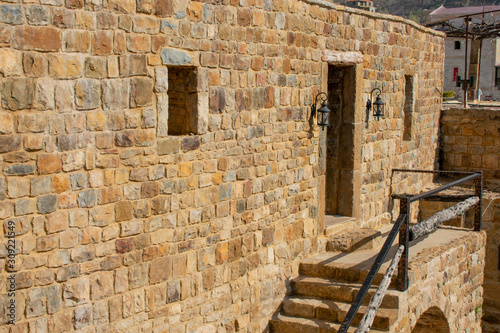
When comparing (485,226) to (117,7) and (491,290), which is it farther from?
(117,7)

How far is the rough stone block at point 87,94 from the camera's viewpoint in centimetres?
493

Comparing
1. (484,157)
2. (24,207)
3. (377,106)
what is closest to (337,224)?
(377,106)

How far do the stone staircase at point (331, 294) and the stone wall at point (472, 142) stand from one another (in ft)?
18.4

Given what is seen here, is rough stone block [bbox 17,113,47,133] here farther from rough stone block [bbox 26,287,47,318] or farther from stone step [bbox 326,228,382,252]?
stone step [bbox 326,228,382,252]

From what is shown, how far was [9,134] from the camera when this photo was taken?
4535 mm

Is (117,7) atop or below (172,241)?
atop

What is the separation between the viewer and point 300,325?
6953 millimetres

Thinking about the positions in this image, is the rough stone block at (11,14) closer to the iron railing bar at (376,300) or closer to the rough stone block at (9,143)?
the rough stone block at (9,143)

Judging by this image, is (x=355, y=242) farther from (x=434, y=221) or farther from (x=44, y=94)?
(x=44, y=94)

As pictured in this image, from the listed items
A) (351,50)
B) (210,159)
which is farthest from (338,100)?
(210,159)

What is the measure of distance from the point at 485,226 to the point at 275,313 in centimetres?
649

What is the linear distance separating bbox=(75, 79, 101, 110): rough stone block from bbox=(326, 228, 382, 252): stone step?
4.09 metres

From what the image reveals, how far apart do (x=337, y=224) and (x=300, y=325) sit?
6.23 ft

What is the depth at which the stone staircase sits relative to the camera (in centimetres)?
679
